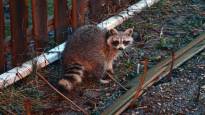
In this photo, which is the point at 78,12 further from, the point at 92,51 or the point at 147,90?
the point at 147,90

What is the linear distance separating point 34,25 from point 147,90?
1.34 metres

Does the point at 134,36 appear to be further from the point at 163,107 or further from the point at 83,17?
the point at 163,107

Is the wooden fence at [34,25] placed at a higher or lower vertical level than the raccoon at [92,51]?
higher

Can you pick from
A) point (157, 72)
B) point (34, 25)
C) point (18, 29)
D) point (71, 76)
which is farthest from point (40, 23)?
point (157, 72)

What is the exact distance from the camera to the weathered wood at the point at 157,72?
16.0 ft

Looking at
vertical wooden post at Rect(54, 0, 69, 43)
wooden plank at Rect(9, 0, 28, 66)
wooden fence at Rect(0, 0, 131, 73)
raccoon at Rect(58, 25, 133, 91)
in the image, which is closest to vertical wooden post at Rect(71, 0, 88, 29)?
wooden fence at Rect(0, 0, 131, 73)

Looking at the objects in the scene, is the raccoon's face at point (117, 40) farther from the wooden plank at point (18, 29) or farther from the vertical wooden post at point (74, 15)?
the wooden plank at point (18, 29)

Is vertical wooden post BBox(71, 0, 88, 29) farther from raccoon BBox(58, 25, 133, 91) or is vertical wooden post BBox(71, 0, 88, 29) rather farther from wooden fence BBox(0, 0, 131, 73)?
raccoon BBox(58, 25, 133, 91)

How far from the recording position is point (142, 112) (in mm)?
4867

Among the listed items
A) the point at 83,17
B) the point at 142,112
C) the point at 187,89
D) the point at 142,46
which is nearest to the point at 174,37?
the point at 142,46

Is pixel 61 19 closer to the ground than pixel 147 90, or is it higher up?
higher up

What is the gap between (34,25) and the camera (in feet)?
18.9

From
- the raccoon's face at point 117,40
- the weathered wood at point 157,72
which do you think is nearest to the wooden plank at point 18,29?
the raccoon's face at point 117,40

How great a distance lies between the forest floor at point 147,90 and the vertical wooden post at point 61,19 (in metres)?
0.37
